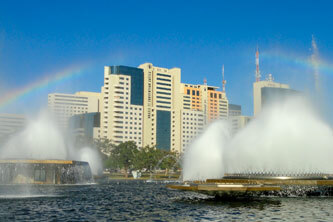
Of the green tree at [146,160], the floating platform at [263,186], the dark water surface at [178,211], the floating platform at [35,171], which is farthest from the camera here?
the green tree at [146,160]

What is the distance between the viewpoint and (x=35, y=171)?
6122 centimetres

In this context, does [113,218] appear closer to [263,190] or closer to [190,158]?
[263,190]

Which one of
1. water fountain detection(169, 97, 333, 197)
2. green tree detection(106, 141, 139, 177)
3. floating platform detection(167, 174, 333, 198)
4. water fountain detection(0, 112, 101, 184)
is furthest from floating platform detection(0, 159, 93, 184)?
green tree detection(106, 141, 139, 177)

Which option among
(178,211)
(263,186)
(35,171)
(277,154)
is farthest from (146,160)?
(178,211)

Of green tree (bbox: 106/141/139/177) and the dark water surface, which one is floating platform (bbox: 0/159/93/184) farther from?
green tree (bbox: 106/141/139/177)

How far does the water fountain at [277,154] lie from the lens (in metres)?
39.8

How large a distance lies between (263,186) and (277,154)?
354 inches

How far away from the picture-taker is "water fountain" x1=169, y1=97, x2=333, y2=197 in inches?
1565

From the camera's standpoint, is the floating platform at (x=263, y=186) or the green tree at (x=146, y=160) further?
the green tree at (x=146, y=160)

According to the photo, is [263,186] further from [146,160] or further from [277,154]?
[146,160]

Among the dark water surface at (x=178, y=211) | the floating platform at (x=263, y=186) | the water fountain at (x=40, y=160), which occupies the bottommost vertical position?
the dark water surface at (x=178, y=211)

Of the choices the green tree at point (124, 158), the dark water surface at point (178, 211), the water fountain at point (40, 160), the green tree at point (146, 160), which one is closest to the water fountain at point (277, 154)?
the dark water surface at point (178, 211)

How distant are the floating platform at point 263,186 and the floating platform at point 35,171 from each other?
94.0 feet

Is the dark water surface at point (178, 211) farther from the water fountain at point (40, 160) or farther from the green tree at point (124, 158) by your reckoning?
the green tree at point (124, 158)
